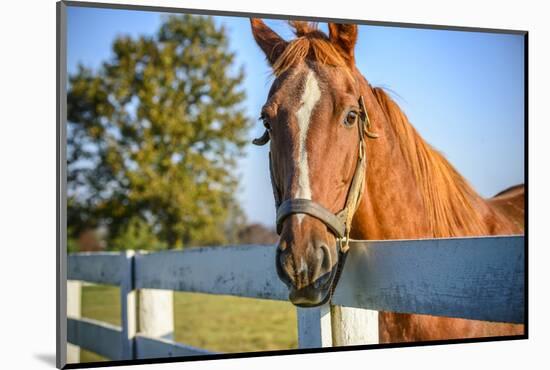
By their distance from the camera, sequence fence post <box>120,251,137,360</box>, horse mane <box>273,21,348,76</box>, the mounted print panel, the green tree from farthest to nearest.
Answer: the green tree
fence post <box>120,251,137,360</box>
horse mane <box>273,21,348,76</box>
the mounted print panel

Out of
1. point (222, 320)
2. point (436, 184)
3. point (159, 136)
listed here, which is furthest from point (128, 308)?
point (159, 136)

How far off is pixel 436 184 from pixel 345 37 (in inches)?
22.6

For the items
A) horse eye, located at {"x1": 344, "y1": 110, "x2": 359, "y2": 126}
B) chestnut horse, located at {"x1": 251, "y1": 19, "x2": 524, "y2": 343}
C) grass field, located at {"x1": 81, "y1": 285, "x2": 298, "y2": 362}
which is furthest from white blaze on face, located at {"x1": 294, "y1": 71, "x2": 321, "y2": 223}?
grass field, located at {"x1": 81, "y1": 285, "x2": 298, "y2": 362}

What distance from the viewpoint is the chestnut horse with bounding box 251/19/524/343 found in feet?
5.75

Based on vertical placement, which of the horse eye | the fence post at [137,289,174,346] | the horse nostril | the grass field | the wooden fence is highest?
the horse eye

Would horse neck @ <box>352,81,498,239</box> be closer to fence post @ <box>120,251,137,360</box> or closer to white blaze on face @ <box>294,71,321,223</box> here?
white blaze on face @ <box>294,71,321,223</box>

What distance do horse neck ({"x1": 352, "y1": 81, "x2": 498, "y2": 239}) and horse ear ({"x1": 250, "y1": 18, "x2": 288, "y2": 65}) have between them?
32 cm

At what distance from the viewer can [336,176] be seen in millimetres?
1855

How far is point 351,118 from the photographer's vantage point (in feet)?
6.35

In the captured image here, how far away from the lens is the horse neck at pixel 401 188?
2.05 meters

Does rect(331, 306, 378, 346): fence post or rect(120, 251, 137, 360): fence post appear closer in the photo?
rect(331, 306, 378, 346): fence post

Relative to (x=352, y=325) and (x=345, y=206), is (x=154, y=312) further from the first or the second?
(x=345, y=206)

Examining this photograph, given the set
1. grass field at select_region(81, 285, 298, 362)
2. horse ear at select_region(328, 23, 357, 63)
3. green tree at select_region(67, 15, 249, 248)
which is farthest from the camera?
green tree at select_region(67, 15, 249, 248)
